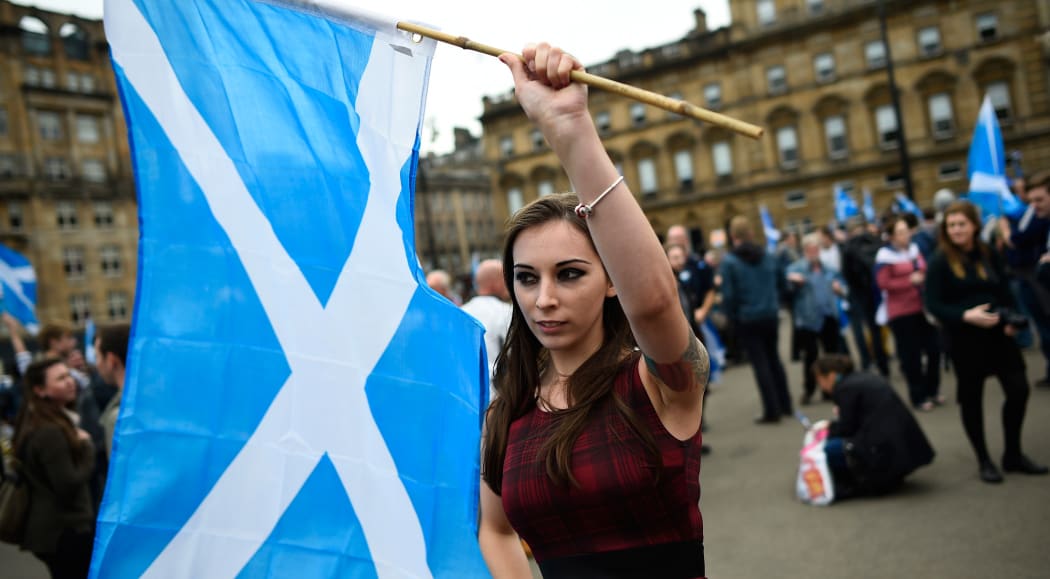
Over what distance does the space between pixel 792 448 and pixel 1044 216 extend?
2842 mm

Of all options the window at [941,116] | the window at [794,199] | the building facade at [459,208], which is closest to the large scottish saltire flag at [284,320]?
the window at [941,116]

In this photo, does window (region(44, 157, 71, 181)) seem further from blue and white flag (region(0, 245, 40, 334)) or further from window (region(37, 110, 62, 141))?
blue and white flag (region(0, 245, 40, 334))

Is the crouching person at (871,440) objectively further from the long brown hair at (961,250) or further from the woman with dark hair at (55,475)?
the woman with dark hair at (55,475)

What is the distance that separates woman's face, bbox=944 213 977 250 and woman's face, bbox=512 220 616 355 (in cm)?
443

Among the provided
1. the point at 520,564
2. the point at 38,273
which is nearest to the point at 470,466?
the point at 520,564

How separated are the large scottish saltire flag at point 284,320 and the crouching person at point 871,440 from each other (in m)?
4.15

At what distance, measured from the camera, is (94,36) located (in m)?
52.3

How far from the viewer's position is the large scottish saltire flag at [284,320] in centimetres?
189

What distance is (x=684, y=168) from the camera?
46.3 metres

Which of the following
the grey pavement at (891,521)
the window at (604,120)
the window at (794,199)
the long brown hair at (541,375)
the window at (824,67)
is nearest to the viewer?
the long brown hair at (541,375)

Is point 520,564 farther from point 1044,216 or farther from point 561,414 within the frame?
point 1044,216

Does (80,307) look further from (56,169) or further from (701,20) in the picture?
(701,20)

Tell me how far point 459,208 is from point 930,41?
148 feet

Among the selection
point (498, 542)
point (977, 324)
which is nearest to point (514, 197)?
point (977, 324)
